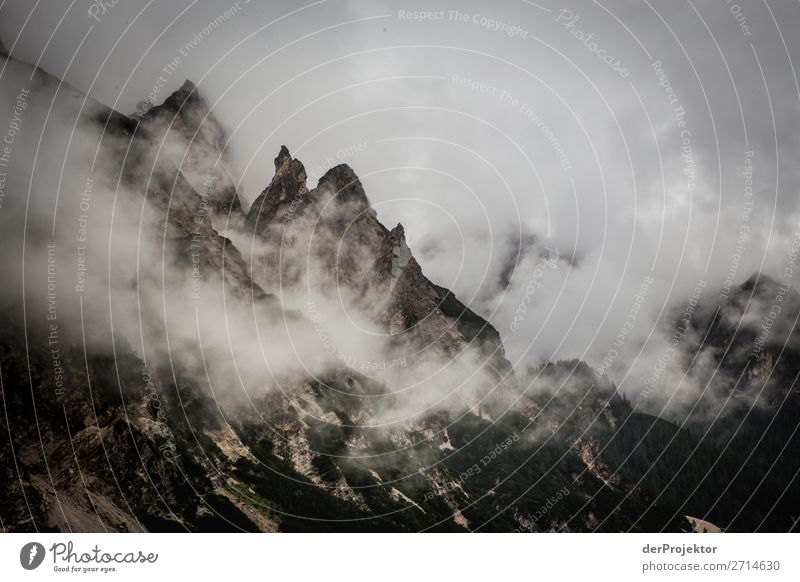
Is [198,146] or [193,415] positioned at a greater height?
[198,146]

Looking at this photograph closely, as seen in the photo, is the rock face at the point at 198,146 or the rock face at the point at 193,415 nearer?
the rock face at the point at 193,415

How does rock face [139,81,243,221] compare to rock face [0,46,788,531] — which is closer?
rock face [0,46,788,531]

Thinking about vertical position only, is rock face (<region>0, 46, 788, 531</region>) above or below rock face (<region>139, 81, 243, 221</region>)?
below

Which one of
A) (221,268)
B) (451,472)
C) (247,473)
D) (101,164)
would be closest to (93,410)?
(247,473)

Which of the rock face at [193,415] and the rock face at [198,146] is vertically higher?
the rock face at [198,146]

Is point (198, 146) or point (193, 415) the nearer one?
point (193, 415)
